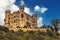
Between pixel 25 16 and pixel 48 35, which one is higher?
pixel 25 16

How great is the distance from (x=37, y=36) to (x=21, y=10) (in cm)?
2537

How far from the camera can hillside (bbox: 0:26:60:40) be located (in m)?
83.7

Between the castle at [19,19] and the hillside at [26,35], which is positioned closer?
the hillside at [26,35]

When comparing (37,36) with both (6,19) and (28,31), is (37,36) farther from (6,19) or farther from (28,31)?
(6,19)

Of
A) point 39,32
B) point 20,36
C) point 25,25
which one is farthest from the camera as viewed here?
point 25,25

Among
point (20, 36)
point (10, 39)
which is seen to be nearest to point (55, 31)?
point (20, 36)

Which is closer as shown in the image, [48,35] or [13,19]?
[48,35]

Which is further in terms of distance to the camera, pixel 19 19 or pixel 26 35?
pixel 19 19

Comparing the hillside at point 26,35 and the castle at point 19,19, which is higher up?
the castle at point 19,19

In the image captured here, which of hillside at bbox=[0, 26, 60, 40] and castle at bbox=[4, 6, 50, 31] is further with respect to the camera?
castle at bbox=[4, 6, 50, 31]

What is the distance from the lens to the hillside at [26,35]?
275 feet

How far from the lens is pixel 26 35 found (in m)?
85.8

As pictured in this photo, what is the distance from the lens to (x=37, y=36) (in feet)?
293

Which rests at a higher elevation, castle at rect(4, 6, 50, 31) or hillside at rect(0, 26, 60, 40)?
castle at rect(4, 6, 50, 31)
